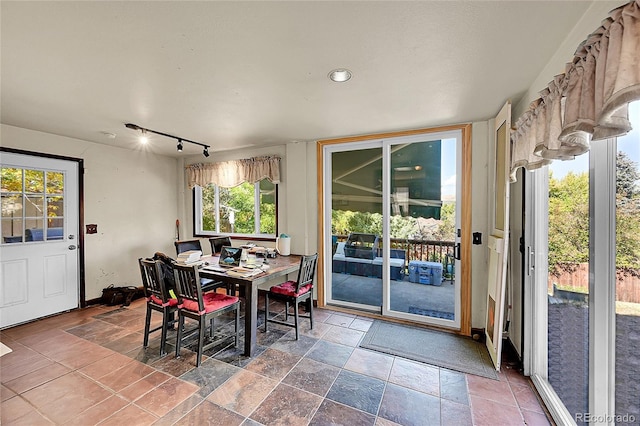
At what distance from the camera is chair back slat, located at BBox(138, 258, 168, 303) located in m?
2.51

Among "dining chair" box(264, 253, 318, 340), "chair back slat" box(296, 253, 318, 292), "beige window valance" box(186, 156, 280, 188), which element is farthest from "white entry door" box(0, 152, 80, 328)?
"chair back slat" box(296, 253, 318, 292)

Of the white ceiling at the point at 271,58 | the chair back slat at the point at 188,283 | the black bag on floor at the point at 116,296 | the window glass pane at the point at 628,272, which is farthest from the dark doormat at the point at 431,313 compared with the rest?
the black bag on floor at the point at 116,296

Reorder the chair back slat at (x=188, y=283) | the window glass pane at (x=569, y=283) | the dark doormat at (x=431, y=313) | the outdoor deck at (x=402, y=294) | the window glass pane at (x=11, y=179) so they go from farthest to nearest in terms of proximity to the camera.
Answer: the outdoor deck at (x=402, y=294), the dark doormat at (x=431, y=313), the window glass pane at (x=11, y=179), the chair back slat at (x=188, y=283), the window glass pane at (x=569, y=283)

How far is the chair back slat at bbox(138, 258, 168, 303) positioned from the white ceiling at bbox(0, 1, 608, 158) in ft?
4.98

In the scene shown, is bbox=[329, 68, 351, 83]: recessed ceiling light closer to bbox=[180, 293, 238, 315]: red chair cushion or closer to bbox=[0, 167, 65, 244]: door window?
bbox=[180, 293, 238, 315]: red chair cushion

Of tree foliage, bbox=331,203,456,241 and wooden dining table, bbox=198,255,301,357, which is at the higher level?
tree foliage, bbox=331,203,456,241

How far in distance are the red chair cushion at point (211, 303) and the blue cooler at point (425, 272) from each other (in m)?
2.20

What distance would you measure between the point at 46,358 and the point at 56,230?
5.86 ft

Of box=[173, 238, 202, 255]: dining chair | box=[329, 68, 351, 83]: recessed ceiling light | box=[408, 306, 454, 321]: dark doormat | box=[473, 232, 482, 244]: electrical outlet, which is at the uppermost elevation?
box=[329, 68, 351, 83]: recessed ceiling light

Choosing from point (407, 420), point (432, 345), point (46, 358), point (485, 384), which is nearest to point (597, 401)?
point (485, 384)

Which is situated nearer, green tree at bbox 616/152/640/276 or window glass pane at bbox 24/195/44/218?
green tree at bbox 616/152/640/276

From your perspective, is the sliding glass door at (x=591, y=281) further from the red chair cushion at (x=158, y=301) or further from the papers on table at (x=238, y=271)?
the red chair cushion at (x=158, y=301)

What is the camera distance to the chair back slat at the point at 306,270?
282 cm

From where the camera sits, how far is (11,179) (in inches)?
122
